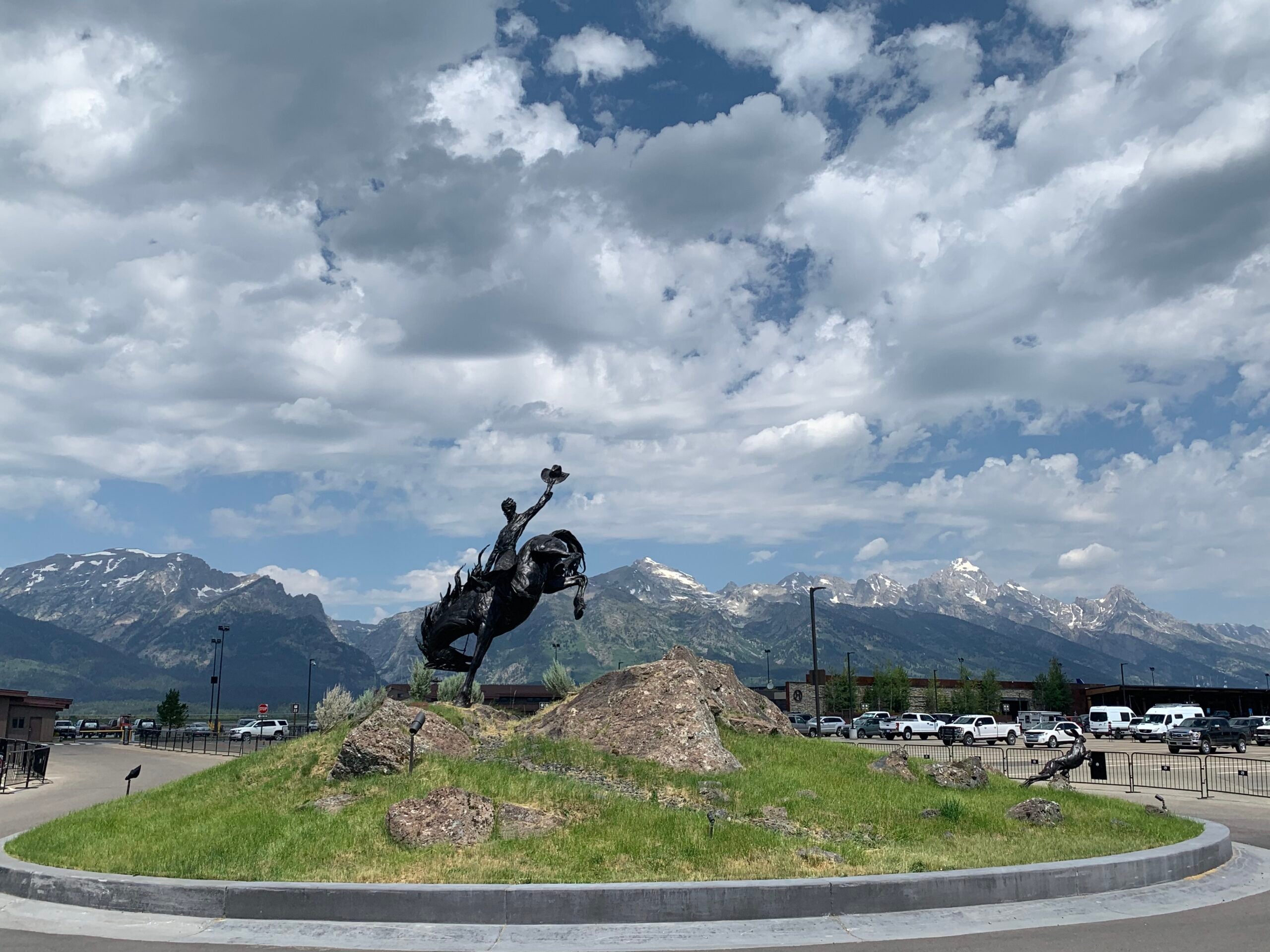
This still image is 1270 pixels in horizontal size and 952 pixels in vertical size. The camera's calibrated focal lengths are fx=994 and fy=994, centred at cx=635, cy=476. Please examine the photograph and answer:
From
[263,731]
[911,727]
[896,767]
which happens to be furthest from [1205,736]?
[263,731]

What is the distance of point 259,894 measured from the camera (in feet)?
37.4

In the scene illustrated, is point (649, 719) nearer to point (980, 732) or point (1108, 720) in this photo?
point (980, 732)

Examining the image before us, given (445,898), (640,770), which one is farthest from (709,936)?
(640,770)

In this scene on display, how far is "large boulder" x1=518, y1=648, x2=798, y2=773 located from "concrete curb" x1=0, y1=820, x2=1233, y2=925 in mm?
7900

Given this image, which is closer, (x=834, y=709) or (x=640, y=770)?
(x=640, y=770)

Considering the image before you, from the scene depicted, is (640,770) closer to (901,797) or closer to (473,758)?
(473,758)

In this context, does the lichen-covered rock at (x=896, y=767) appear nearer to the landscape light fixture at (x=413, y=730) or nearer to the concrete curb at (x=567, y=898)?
the concrete curb at (x=567, y=898)

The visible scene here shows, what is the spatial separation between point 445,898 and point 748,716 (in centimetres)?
1613

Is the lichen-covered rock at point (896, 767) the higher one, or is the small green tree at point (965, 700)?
the lichen-covered rock at point (896, 767)

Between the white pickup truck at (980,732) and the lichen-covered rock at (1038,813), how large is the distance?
43999 mm

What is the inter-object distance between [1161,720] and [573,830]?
60935 mm

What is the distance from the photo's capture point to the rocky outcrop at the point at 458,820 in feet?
45.8

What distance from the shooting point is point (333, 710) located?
2967cm

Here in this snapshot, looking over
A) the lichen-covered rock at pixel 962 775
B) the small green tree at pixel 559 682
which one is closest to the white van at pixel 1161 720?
the small green tree at pixel 559 682
